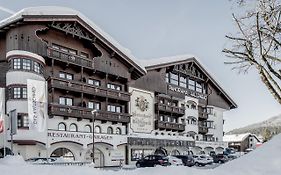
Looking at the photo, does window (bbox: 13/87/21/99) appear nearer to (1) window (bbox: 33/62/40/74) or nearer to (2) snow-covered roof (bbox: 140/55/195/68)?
(1) window (bbox: 33/62/40/74)

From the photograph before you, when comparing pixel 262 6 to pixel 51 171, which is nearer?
pixel 51 171

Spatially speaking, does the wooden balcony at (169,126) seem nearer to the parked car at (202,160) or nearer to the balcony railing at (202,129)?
the balcony railing at (202,129)

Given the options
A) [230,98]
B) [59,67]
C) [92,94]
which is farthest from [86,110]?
[230,98]

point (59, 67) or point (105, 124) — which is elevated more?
point (59, 67)

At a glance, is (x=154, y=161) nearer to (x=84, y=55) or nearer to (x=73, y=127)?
(x=73, y=127)

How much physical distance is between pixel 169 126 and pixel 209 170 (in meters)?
38.2

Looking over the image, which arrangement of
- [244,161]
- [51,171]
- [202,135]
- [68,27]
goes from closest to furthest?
[51,171], [244,161], [68,27], [202,135]

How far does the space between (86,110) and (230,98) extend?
3394cm

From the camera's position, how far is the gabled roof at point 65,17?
30969 mm

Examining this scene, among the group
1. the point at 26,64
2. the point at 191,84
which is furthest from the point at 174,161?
the point at 191,84

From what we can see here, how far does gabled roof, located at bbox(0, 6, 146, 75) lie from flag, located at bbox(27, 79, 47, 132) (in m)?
5.61

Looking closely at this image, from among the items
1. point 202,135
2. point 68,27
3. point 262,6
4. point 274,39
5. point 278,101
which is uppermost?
point 68,27

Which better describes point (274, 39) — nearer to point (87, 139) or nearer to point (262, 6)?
point (262, 6)

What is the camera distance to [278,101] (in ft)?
37.4
